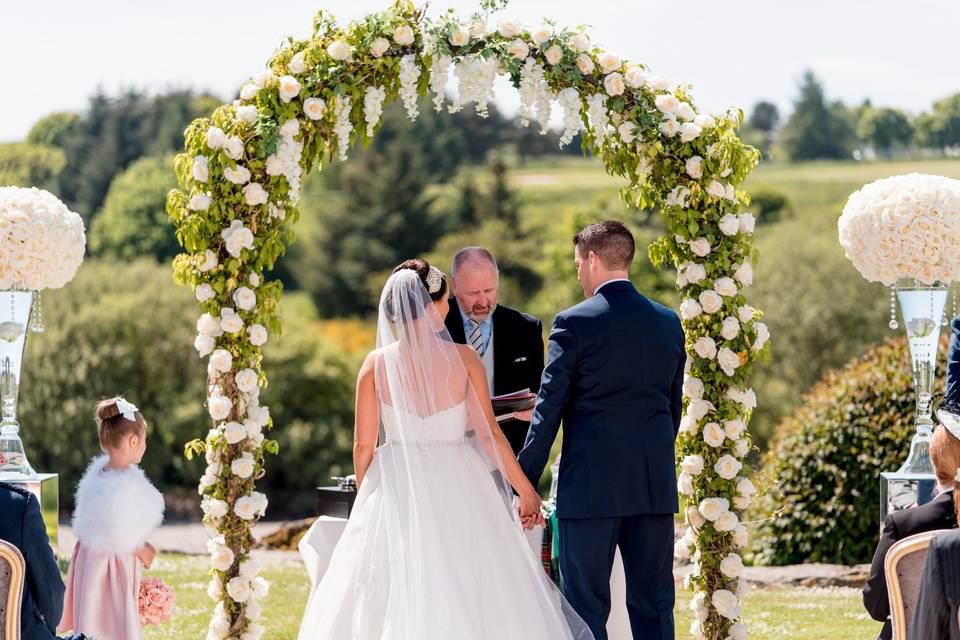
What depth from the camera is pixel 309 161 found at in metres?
6.28

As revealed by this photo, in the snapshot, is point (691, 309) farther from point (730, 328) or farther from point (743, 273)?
point (743, 273)

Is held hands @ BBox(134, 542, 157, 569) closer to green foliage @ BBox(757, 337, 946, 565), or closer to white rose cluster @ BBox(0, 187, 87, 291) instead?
white rose cluster @ BBox(0, 187, 87, 291)

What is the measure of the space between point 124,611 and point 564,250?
30469 millimetres

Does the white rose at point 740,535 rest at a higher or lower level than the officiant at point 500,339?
lower

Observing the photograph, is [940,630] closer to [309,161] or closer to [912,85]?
[309,161]

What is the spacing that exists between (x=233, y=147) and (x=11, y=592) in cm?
247

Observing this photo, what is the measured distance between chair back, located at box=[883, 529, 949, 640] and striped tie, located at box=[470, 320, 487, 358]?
287cm

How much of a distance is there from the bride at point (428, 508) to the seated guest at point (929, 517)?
130 centimetres

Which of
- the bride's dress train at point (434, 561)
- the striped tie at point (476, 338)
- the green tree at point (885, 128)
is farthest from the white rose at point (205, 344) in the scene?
the green tree at point (885, 128)

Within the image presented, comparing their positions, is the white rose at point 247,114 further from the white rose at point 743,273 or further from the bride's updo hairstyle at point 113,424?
the white rose at point 743,273

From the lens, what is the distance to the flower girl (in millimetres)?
5520

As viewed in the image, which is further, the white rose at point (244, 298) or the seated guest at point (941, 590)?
the white rose at point (244, 298)

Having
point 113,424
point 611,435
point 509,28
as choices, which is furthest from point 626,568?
point 509,28

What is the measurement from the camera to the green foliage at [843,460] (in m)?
9.52
